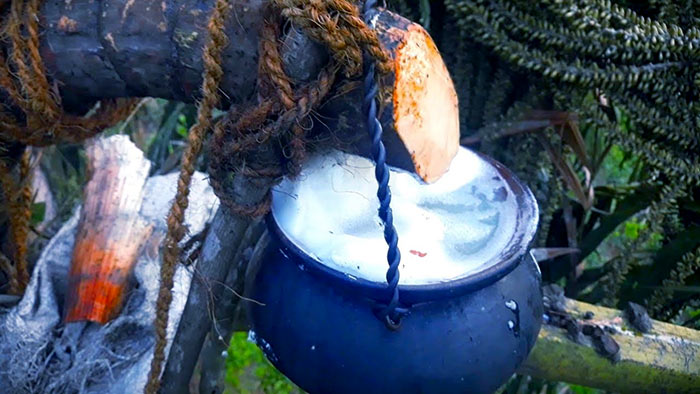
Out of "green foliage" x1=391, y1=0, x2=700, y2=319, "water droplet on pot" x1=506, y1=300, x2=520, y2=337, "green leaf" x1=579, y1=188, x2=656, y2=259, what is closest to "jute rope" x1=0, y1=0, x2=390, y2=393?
"water droplet on pot" x1=506, y1=300, x2=520, y2=337

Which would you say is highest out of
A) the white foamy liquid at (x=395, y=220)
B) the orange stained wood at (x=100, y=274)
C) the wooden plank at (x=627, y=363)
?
the white foamy liquid at (x=395, y=220)

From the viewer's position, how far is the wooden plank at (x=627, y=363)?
1396 millimetres

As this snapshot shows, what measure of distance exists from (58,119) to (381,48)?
537 millimetres

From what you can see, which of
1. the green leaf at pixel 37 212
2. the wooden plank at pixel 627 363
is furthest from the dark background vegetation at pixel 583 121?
the wooden plank at pixel 627 363

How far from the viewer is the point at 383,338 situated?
916 mm

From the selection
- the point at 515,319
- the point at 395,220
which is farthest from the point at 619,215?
the point at 395,220

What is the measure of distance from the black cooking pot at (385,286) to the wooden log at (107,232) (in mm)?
522

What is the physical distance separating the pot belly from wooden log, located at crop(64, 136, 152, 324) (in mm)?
567

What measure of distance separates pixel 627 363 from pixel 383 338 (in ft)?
2.42

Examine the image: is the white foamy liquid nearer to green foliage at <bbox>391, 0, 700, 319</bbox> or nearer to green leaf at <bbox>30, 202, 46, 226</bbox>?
green foliage at <bbox>391, 0, 700, 319</bbox>

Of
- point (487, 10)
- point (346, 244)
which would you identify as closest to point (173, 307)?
point (346, 244)

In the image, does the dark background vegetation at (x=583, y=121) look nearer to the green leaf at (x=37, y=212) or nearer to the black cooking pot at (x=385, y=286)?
the green leaf at (x=37, y=212)

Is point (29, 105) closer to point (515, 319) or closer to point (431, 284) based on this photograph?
point (431, 284)

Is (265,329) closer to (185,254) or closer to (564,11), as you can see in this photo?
(185,254)
